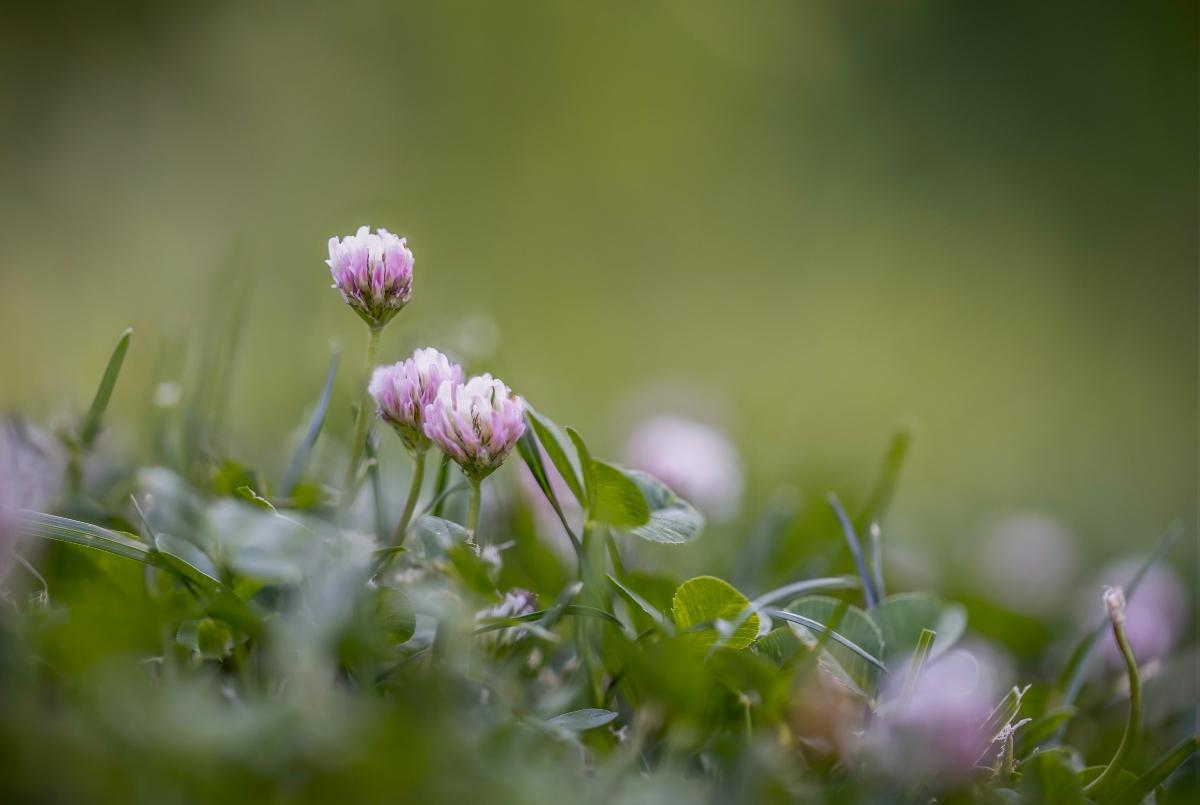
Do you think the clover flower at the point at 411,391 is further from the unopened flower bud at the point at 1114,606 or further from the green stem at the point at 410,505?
the unopened flower bud at the point at 1114,606

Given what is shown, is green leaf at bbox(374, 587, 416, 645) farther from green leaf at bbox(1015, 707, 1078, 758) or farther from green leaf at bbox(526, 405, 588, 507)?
green leaf at bbox(1015, 707, 1078, 758)

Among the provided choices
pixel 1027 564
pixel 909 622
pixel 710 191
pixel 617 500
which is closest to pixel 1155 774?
pixel 909 622

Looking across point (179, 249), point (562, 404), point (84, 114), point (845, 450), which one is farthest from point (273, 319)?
point (84, 114)

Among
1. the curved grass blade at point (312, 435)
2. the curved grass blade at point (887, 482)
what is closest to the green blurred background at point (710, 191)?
the curved grass blade at point (887, 482)

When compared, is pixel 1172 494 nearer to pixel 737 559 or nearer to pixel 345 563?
pixel 737 559

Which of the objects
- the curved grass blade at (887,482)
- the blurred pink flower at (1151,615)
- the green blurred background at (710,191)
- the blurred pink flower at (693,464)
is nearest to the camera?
the curved grass blade at (887,482)

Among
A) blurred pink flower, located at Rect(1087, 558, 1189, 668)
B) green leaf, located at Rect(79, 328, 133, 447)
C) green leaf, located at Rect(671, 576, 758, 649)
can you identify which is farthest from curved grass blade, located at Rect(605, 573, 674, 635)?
blurred pink flower, located at Rect(1087, 558, 1189, 668)

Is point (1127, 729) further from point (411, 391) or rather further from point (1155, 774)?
point (411, 391)
